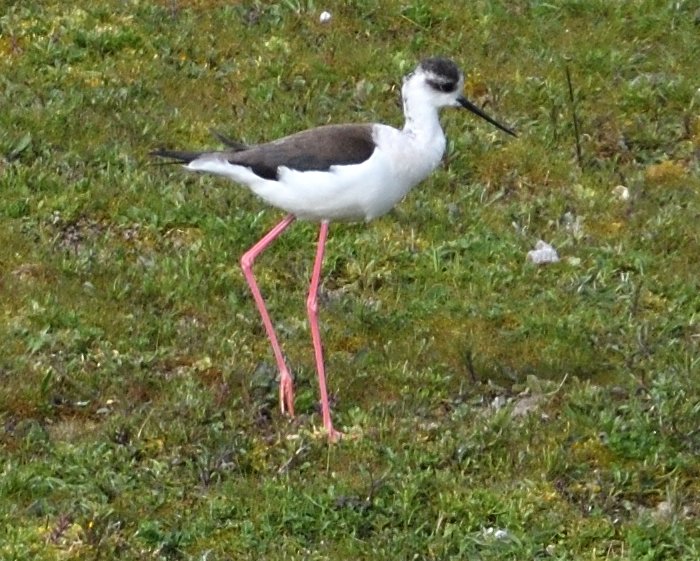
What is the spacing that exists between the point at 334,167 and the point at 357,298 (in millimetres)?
1612

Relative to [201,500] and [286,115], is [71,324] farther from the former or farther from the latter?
[286,115]

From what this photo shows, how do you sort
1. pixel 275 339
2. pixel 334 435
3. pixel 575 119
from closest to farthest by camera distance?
pixel 334 435 < pixel 275 339 < pixel 575 119

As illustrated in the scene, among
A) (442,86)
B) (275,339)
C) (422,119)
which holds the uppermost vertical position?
(442,86)

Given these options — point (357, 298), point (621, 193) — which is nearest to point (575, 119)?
point (621, 193)

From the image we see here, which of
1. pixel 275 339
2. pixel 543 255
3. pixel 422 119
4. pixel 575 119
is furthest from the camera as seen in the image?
pixel 575 119

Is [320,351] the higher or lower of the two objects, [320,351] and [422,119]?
the lower

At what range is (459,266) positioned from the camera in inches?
408

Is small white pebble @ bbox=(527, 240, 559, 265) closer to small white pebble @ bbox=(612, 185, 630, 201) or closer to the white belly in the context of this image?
small white pebble @ bbox=(612, 185, 630, 201)

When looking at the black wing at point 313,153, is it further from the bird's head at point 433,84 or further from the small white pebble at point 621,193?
the small white pebble at point 621,193

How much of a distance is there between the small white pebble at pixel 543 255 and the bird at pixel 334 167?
5.45 feet

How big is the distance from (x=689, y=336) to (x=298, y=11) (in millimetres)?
5145

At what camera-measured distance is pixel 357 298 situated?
10.0 m

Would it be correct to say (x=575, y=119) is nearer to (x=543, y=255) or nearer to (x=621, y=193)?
(x=621, y=193)

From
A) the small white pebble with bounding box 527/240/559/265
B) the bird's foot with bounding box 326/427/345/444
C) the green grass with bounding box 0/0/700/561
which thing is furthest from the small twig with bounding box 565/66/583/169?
the bird's foot with bounding box 326/427/345/444
